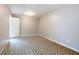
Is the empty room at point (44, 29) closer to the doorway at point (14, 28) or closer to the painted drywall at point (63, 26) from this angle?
the painted drywall at point (63, 26)

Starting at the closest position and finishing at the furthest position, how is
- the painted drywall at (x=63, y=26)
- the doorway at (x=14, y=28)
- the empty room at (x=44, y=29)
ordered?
the painted drywall at (x=63, y=26) < the empty room at (x=44, y=29) < the doorway at (x=14, y=28)

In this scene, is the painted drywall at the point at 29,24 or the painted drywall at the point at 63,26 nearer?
the painted drywall at the point at 63,26

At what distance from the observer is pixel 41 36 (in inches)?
171

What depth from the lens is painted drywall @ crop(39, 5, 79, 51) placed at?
3336 millimetres

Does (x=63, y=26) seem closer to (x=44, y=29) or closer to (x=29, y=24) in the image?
(x=44, y=29)

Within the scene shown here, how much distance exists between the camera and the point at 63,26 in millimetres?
3990

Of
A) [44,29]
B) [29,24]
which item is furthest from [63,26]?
[29,24]

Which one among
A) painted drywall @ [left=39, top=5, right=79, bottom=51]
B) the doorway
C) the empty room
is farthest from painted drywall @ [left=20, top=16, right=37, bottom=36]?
the doorway

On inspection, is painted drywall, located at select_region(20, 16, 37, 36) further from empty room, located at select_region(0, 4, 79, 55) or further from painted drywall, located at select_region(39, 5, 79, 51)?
painted drywall, located at select_region(39, 5, 79, 51)

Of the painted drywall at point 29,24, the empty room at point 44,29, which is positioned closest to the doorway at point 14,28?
the empty room at point 44,29

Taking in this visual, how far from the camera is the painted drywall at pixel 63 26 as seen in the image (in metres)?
3.34

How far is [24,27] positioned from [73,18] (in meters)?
2.26

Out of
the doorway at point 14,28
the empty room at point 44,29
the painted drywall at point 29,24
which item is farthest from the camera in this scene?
the doorway at point 14,28
